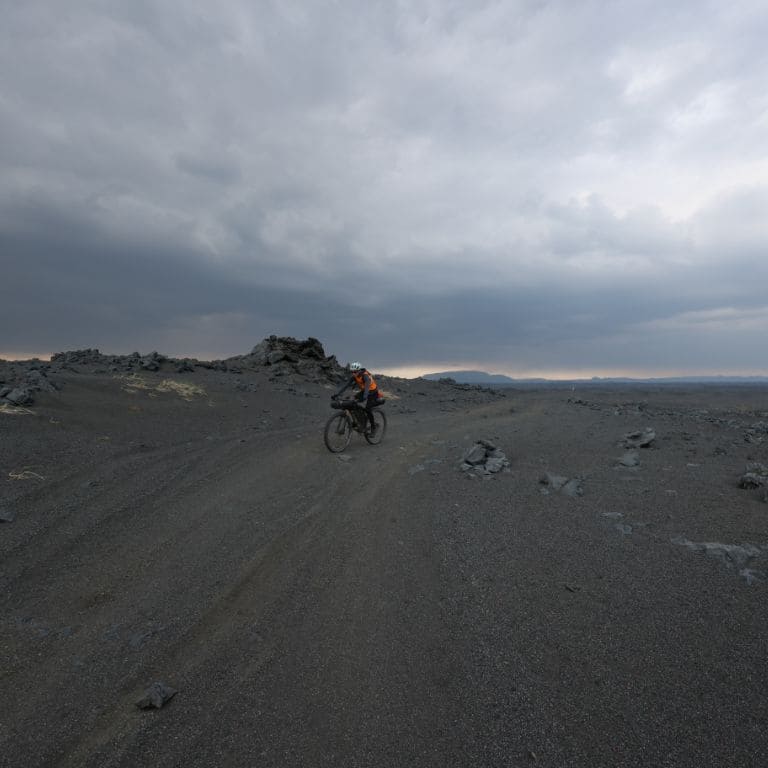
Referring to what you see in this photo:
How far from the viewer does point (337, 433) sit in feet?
41.3

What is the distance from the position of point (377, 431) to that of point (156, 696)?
1100cm

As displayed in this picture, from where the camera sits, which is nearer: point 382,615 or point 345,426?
point 382,615

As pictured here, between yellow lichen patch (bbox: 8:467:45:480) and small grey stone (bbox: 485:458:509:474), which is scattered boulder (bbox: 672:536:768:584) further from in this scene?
yellow lichen patch (bbox: 8:467:45:480)

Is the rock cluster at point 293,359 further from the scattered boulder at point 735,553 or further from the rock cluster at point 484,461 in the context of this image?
the scattered boulder at point 735,553

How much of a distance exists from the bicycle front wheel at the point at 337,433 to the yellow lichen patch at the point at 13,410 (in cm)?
825

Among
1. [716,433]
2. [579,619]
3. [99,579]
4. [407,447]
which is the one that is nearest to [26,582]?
[99,579]

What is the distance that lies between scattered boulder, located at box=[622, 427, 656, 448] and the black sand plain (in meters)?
1.77

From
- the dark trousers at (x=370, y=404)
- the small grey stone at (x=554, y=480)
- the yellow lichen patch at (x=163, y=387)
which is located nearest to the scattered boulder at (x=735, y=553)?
the small grey stone at (x=554, y=480)

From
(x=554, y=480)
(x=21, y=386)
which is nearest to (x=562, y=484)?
(x=554, y=480)

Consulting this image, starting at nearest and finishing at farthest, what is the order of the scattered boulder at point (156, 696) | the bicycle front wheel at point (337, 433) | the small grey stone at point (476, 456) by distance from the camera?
the scattered boulder at point (156, 696) < the small grey stone at point (476, 456) < the bicycle front wheel at point (337, 433)

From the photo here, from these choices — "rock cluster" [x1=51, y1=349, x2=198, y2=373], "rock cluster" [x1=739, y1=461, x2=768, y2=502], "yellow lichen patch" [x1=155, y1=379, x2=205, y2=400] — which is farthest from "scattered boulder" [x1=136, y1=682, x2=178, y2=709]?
"rock cluster" [x1=51, y1=349, x2=198, y2=373]

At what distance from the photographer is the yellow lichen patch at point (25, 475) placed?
8141 mm

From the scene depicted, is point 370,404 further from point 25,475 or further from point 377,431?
point 25,475

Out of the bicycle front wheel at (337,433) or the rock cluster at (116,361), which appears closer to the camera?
the bicycle front wheel at (337,433)
